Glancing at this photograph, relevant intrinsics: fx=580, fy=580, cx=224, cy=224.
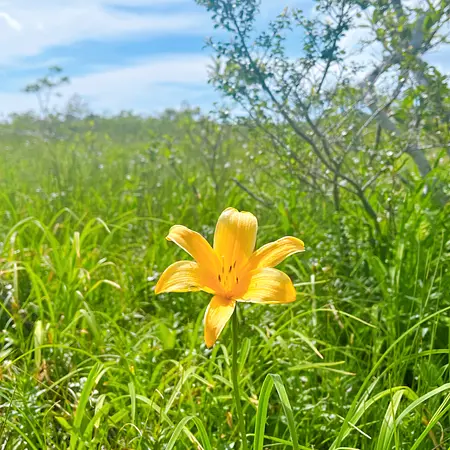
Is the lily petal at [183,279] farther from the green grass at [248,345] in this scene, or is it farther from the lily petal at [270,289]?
the green grass at [248,345]

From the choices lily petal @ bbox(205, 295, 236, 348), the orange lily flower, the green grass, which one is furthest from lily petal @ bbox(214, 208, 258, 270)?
the green grass

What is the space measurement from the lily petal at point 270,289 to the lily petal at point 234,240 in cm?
8

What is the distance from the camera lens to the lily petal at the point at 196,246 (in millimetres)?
1157

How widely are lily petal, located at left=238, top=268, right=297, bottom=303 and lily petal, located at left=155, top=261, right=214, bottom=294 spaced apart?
0.08m

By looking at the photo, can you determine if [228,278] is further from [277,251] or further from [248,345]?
[248,345]

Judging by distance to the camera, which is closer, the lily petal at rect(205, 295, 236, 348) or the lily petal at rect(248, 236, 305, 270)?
the lily petal at rect(205, 295, 236, 348)

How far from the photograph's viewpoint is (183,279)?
43.9 inches

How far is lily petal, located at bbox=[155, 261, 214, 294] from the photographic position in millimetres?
1104

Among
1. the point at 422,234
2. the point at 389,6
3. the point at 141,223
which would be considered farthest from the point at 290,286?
the point at 141,223

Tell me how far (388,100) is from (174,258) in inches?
50.4

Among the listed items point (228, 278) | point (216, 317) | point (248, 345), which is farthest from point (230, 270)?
point (248, 345)

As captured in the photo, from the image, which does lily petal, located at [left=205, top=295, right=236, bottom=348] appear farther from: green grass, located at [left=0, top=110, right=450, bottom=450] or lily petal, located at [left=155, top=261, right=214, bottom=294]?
green grass, located at [left=0, top=110, right=450, bottom=450]

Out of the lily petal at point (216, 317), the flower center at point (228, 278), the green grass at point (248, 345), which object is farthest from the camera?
the green grass at point (248, 345)

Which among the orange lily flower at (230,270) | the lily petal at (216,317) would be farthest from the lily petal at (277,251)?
the lily petal at (216,317)
